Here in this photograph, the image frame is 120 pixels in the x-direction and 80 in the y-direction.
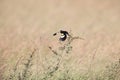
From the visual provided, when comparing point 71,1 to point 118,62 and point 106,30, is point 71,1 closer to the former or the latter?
point 106,30

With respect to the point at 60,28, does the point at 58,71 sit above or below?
below

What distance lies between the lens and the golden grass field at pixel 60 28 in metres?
8.66

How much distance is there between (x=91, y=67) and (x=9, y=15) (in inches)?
170

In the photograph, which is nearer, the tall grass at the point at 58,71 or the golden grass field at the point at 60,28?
the tall grass at the point at 58,71

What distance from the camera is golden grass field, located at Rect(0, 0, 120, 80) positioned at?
28.4 ft

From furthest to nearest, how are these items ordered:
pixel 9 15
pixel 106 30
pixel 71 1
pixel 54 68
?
pixel 71 1 → pixel 9 15 → pixel 106 30 → pixel 54 68

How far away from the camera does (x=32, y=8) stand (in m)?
14.3

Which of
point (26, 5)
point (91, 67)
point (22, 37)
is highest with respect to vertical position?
point (26, 5)

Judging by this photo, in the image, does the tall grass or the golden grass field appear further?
the golden grass field

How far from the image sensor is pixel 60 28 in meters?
11.6

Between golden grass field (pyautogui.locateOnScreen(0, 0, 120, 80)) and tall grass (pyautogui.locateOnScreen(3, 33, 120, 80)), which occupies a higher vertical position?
golden grass field (pyautogui.locateOnScreen(0, 0, 120, 80))

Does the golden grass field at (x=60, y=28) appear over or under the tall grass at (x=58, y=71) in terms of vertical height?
over

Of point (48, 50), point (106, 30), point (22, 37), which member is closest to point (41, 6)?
point (106, 30)

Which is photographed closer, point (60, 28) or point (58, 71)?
point (58, 71)
